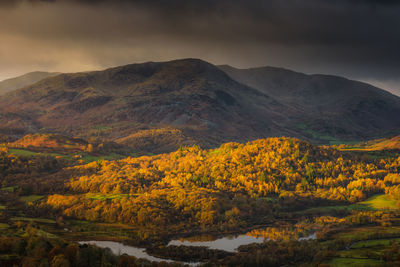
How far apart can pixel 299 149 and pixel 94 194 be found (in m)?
89.7

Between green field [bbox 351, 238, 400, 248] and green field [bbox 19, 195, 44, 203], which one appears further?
green field [bbox 19, 195, 44, 203]

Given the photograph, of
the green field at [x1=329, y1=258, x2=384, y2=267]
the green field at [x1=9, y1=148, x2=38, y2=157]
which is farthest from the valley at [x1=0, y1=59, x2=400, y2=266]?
the green field at [x1=9, y1=148, x2=38, y2=157]

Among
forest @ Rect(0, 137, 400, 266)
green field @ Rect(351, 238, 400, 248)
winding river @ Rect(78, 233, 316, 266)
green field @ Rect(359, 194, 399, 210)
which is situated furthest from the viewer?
green field @ Rect(359, 194, 399, 210)

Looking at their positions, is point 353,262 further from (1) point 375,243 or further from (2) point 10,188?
(2) point 10,188

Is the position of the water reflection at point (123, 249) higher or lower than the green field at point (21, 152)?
lower

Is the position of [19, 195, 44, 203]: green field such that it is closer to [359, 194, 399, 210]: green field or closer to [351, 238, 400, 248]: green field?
[351, 238, 400, 248]: green field

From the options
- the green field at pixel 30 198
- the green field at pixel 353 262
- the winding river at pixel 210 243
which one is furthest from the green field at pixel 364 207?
the green field at pixel 30 198

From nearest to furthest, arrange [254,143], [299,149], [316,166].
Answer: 1. [316,166]
2. [299,149]
3. [254,143]

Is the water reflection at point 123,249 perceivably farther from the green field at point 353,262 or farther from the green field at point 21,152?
the green field at point 21,152

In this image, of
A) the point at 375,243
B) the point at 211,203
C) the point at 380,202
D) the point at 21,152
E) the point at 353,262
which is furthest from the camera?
the point at 21,152

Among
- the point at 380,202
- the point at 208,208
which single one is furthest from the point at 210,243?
the point at 380,202

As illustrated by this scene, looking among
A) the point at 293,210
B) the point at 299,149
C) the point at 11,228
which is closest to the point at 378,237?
the point at 293,210

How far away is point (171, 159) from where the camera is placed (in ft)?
610

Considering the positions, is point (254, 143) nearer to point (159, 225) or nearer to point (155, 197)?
point (155, 197)
